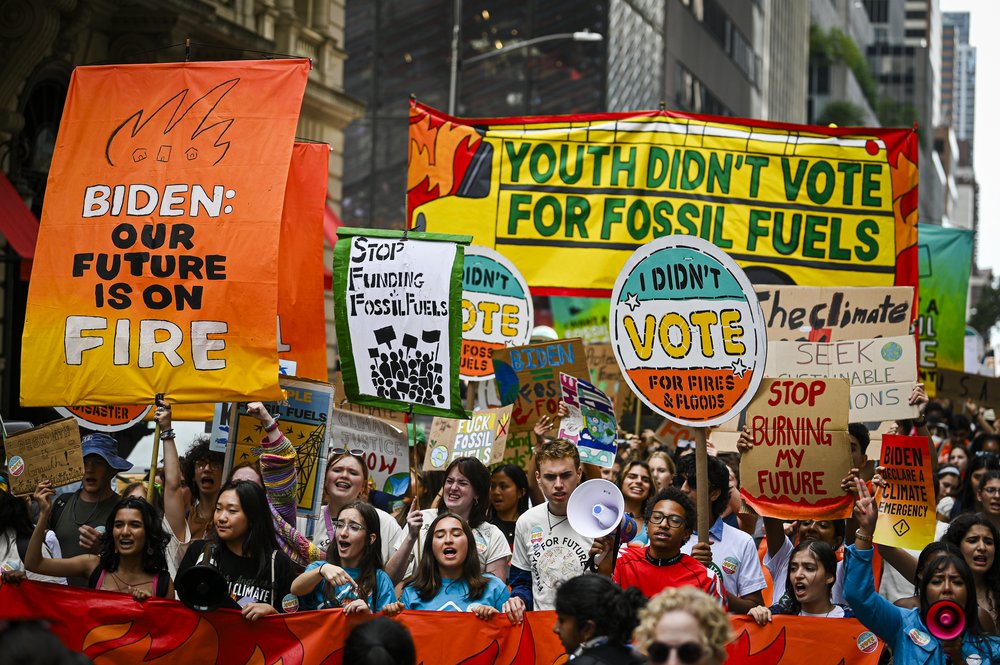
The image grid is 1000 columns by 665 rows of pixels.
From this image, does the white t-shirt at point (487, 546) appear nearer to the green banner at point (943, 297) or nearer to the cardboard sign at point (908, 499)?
the cardboard sign at point (908, 499)

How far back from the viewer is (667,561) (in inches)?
264

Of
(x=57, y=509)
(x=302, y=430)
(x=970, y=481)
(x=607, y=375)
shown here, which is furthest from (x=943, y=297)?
(x=57, y=509)

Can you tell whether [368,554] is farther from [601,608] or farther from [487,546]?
[601,608]

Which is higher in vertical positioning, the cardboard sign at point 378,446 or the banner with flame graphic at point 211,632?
the cardboard sign at point 378,446

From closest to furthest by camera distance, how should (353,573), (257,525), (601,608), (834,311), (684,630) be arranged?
(684,630) < (601,608) < (257,525) < (353,573) < (834,311)

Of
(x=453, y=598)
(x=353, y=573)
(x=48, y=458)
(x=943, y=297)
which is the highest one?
(x=943, y=297)

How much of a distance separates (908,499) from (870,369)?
2.60 meters

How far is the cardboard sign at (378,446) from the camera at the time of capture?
9.91 metres

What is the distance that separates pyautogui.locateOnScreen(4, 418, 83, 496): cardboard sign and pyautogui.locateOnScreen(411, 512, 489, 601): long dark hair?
7.26 ft

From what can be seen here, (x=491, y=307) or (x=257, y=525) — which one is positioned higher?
(x=491, y=307)

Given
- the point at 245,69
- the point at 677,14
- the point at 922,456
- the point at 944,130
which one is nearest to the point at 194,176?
the point at 245,69

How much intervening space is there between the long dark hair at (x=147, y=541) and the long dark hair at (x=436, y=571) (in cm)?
122

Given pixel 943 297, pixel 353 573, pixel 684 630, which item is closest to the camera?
pixel 684 630

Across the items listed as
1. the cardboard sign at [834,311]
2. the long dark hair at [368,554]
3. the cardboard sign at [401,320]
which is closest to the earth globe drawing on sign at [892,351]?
the cardboard sign at [834,311]
